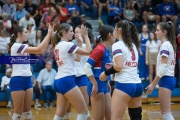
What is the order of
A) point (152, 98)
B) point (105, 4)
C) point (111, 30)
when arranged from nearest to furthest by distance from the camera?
1. point (111, 30)
2. point (152, 98)
3. point (105, 4)

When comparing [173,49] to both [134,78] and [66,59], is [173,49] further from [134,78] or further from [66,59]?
[66,59]

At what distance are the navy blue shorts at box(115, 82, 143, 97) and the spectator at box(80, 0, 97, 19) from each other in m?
13.6

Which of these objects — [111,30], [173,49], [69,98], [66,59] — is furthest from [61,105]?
[173,49]

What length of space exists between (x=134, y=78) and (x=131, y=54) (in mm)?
373

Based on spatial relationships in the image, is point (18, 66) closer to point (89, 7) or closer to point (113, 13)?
point (113, 13)

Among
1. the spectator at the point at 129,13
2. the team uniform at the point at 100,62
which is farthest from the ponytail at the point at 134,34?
the spectator at the point at 129,13

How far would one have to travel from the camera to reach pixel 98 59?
7.70m

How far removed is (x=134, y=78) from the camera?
266 inches

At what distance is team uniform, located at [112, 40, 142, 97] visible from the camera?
6.64m

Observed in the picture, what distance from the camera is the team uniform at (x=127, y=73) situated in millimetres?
6645

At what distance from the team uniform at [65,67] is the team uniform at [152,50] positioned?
9.20 meters

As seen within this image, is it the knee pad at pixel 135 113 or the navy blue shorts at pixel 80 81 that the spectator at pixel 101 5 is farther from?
the knee pad at pixel 135 113

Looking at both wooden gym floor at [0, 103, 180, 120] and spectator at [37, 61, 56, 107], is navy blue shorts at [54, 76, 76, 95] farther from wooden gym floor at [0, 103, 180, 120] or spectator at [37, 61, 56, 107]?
spectator at [37, 61, 56, 107]

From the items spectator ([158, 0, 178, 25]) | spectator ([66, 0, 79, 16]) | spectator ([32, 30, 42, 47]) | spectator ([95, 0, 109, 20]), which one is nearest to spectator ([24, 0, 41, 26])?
spectator ([66, 0, 79, 16])
